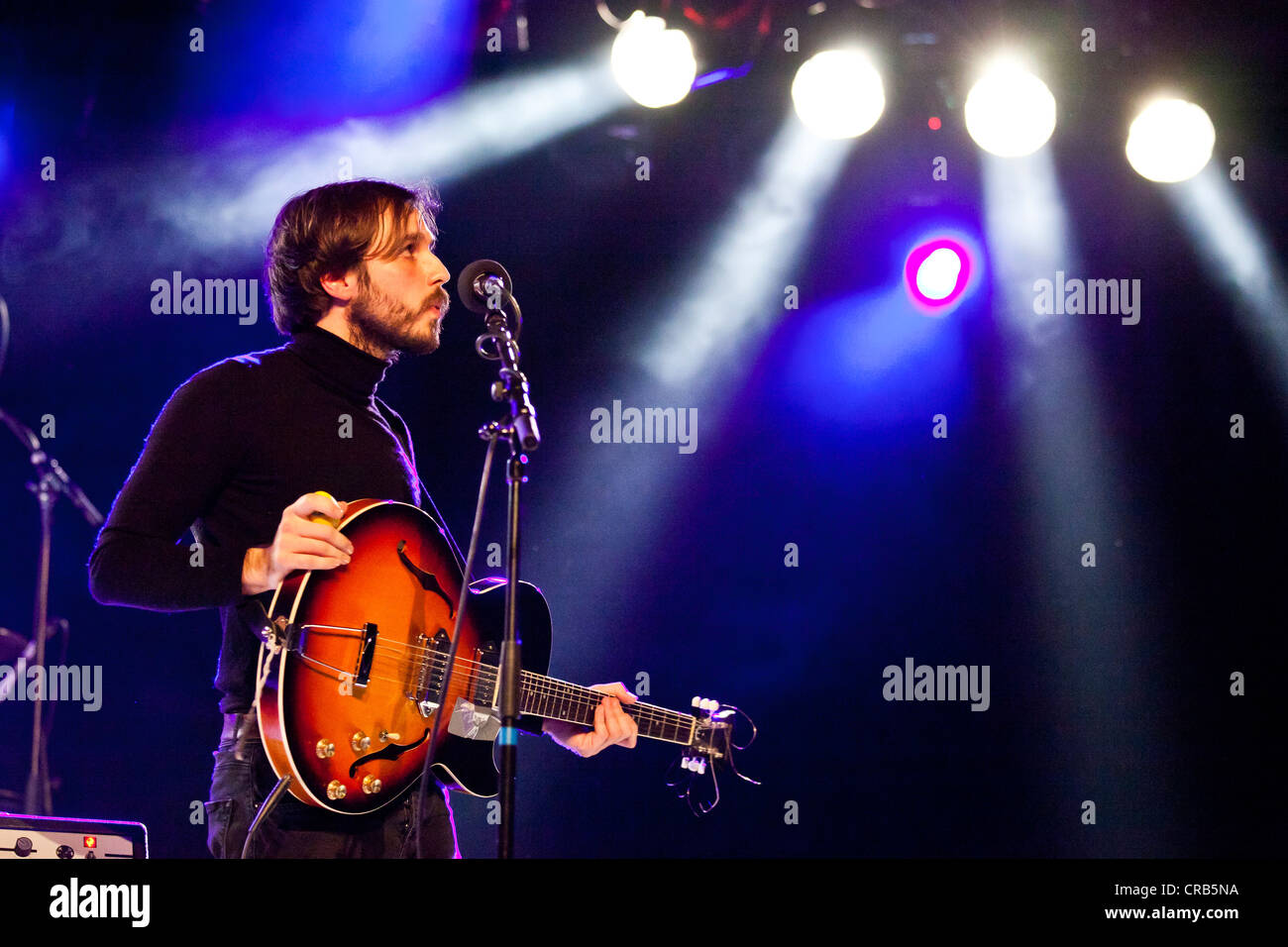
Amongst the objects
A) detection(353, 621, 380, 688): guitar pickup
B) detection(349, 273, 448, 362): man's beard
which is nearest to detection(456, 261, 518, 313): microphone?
detection(349, 273, 448, 362): man's beard

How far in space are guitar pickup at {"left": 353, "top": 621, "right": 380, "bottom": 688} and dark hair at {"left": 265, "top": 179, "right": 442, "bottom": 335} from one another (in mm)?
866

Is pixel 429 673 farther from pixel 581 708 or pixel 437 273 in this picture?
pixel 437 273

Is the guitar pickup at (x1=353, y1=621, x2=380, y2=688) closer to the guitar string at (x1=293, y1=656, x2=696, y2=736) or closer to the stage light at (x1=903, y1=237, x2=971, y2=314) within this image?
the guitar string at (x1=293, y1=656, x2=696, y2=736)

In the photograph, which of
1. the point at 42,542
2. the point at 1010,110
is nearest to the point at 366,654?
the point at 42,542

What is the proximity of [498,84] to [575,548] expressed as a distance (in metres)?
1.92

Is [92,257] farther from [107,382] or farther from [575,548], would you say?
[575,548]

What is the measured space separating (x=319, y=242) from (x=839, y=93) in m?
2.45

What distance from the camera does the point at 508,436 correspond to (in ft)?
7.59

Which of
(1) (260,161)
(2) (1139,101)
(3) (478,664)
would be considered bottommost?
(3) (478,664)

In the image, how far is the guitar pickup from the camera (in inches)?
97.3

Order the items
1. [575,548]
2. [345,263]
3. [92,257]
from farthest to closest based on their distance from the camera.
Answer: [575,548], [92,257], [345,263]

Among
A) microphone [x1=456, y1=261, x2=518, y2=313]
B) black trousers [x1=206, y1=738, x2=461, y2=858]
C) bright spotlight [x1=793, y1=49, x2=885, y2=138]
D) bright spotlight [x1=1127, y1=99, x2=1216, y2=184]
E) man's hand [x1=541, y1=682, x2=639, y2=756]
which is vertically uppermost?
bright spotlight [x1=793, y1=49, x2=885, y2=138]

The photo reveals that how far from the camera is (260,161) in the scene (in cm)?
432
